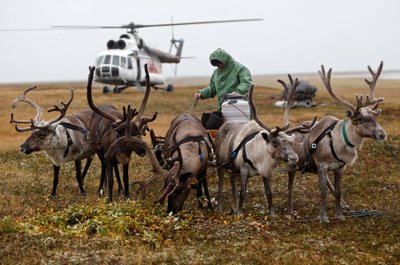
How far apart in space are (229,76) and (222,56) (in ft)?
1.74

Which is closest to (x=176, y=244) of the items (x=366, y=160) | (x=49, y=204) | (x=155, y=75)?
(x=49, y=204)

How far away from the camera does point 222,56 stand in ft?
40.9

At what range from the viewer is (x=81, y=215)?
31.9ft

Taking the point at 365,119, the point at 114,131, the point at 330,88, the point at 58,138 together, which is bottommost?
the point at 58,138

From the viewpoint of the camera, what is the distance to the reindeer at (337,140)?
31.0 ft

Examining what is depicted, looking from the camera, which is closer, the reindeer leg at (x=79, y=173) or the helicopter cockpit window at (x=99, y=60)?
the reindeer leg at (x=79, y=173)

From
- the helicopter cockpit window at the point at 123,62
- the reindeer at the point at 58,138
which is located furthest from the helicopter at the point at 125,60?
the reindeer at the point at 58,138

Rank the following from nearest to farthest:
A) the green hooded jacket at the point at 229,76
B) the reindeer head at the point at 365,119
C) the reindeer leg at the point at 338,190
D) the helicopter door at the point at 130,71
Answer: the reindeer head at the point at 365,119 < the reindeer leg at the point at 338,190 < the green hooded jacket at the point at 229,76 < the helicopter door at the point at 130,71

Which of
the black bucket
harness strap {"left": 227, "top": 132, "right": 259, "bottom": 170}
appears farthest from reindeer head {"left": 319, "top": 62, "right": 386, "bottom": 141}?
the black bucket

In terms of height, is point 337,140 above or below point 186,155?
above

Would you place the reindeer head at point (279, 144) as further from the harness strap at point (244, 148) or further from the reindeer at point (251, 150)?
the harness strap at point (244, 148)

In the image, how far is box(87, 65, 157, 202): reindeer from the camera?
35.7 ft

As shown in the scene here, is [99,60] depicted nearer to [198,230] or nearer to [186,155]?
[186,155]

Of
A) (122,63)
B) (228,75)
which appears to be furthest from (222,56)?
(122,63)
